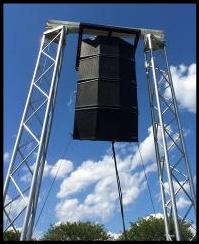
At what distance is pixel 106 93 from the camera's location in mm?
15625

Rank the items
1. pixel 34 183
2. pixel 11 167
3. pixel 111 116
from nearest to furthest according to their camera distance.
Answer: pixel 34 183 → pixel 11 167 → pixel 111 116

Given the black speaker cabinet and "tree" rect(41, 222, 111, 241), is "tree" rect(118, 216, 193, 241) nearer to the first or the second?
"tree" rect(41, 222, 111, 241)

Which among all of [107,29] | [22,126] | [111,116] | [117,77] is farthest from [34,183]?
[107,29]

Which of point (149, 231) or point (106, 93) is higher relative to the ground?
point (149, 231)

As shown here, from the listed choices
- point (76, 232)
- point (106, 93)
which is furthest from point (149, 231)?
point (106, 93)

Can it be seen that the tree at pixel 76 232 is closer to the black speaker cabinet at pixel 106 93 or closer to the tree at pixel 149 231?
the tree at pixel 149 231

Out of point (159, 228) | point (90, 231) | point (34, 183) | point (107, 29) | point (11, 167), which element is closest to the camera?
point (34, 183)

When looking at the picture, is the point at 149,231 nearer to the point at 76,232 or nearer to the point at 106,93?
the point at 76,232

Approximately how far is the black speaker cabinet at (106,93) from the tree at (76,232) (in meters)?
42.7

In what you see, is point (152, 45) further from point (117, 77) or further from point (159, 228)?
point (159, 228)

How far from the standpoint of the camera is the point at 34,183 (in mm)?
12727

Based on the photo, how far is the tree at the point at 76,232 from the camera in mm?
55553

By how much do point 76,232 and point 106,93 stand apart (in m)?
44.1

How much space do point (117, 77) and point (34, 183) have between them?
19.2ft
